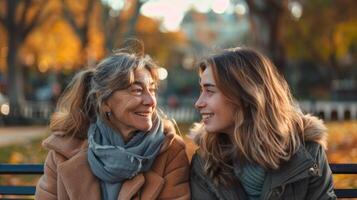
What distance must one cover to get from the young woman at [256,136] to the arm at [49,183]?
892 millimetres

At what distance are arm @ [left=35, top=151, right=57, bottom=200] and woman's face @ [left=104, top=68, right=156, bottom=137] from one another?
1.62ft

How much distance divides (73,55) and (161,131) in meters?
33.3

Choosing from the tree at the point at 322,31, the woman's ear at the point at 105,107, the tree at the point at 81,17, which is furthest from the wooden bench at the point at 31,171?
the tree at the point at 322,31

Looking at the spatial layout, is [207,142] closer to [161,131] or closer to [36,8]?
[161,131]

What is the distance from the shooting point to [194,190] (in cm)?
385

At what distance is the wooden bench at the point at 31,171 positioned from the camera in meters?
Answer: 4.38

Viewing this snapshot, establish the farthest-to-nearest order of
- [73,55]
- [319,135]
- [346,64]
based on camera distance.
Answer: [346,64]
[73,55]
[319,135]

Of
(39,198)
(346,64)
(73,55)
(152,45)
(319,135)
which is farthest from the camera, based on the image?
(346,64)

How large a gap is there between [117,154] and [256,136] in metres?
0.81

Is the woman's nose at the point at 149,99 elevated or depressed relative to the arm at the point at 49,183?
elevated

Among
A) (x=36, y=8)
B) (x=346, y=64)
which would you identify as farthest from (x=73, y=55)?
(x=346, y=64)

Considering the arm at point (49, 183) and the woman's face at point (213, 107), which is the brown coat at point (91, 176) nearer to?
the arm at point (49, 183)

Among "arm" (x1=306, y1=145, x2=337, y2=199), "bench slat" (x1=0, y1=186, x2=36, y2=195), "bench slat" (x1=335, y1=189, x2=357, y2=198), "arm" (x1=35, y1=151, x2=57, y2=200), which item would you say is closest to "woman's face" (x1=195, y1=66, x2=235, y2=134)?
"arm" (x1=306, y1=145, x2=337, y2=199)

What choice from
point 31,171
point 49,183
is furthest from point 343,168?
point 31,171
